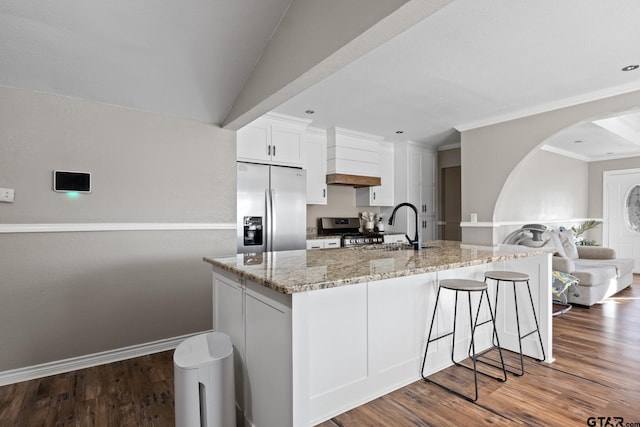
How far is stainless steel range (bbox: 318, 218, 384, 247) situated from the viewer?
4535 mm

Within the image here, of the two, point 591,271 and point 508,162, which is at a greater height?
point 508,162

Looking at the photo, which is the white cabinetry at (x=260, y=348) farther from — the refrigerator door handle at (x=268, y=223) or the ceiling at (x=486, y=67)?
the ceiling at (x=486, y=67)

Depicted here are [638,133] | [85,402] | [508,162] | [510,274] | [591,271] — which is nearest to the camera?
[85,402]

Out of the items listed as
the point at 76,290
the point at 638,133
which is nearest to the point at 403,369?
the point at 76,290

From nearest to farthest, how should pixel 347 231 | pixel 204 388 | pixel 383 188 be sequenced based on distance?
pixel 204 388
pixel 347 231
pixel 383 188

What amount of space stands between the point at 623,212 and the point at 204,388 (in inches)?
335

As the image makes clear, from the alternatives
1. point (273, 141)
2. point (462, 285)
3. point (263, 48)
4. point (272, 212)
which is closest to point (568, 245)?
point (462, 285)

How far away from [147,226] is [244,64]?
1.56m

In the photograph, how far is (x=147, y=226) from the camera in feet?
9.31

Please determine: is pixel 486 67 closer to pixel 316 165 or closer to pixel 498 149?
pixel 498 149

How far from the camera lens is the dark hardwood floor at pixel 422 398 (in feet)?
6.08

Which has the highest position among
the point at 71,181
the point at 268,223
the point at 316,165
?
the point at 316,165

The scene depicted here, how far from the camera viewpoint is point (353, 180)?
4801 millimetres

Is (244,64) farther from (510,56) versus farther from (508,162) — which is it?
(508,162)
